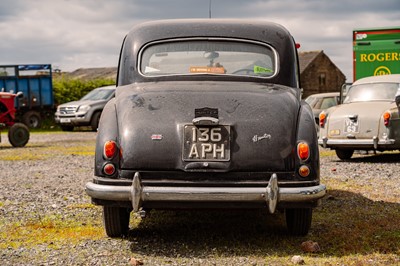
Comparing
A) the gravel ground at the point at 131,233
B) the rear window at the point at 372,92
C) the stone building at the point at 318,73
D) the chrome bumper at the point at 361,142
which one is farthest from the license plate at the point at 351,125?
the stone building at the point at 318,73

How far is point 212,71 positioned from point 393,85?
8.38 metres

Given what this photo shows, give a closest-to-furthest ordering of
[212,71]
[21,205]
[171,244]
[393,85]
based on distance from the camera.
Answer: [171,244] → [212,71] → [21,205] → [393,85]

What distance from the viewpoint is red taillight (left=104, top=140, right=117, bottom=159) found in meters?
5.77

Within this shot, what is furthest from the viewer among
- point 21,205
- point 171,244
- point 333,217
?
point 21,205

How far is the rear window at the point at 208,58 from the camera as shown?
6668 millimetres

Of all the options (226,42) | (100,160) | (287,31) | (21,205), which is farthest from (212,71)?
(21,205)

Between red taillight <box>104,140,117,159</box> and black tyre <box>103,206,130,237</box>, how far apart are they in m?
0.51

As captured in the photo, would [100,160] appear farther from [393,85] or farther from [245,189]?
[393,85]

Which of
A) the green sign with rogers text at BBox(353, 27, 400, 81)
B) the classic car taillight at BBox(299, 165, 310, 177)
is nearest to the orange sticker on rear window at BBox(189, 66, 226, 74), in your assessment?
the classic car taillight at BBox(299, 165, 310, 177)

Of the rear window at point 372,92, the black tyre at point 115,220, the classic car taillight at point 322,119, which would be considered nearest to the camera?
the black tyre at point 115,220

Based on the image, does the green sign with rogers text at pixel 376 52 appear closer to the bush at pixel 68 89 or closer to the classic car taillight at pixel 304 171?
the classic car taillight at pixel 304 171

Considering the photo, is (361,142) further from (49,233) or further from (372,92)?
(49,233)

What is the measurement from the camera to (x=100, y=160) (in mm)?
5816

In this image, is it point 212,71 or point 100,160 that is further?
point 212,71
